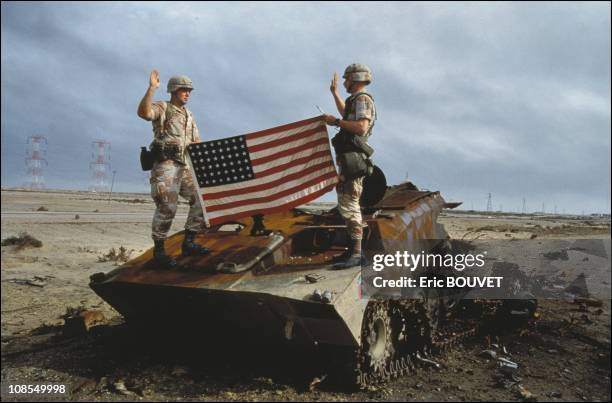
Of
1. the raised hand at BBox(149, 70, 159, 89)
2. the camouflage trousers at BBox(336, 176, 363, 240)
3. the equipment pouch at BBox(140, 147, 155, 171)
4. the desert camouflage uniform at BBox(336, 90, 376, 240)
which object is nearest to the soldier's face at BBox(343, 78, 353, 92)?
the desert camouflage uniform at BBox(336, 90, 376, 240)

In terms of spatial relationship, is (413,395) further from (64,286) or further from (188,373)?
(64,286)

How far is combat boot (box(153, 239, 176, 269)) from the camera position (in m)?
5.28

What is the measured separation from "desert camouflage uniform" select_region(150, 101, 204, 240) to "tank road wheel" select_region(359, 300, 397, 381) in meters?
2.10

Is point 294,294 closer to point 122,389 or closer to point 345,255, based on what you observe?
point 345,255

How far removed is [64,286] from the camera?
9.81m

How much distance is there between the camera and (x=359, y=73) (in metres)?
5.34

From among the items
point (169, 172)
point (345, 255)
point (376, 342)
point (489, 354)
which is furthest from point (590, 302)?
point (169, 172)

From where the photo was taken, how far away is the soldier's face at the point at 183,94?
5547mm

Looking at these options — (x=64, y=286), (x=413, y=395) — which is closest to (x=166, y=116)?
(x=413, y=395)

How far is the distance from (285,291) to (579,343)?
4556 mm

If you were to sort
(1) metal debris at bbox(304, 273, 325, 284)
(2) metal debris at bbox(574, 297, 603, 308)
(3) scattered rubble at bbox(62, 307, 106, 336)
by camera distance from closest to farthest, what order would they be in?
1. (1) metal debris at bbox(304, 273, 325, 284)
2. (3) scattered rubble at bbox(62, 307, 106, 336)
3. (2) metal debris at bbox(574, 297, 603, 308)

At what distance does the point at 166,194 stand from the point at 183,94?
1104mm

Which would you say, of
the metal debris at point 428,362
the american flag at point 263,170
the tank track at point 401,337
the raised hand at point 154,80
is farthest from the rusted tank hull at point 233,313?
the raised hand at point 154,80

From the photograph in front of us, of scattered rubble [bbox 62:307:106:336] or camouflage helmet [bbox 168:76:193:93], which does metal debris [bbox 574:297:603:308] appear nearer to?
camouflage helmet [bbox 168:76:193:93]
